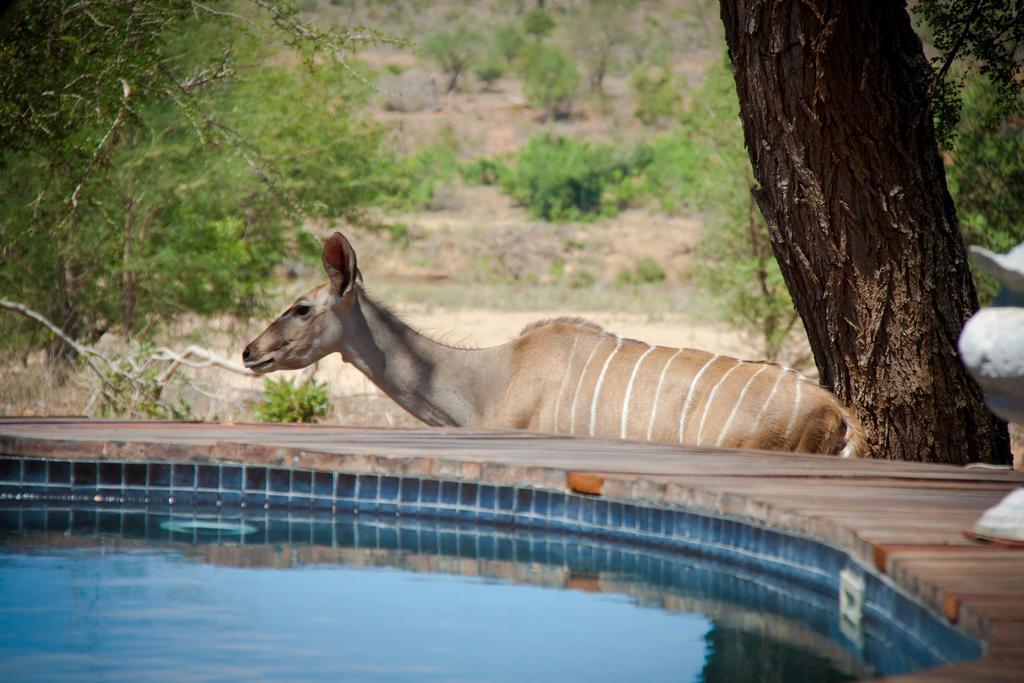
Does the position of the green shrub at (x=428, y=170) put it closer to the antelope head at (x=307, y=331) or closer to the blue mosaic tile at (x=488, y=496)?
the antelope head at (x=307, y=331)

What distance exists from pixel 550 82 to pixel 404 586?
4274 cm

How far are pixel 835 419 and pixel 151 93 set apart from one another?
5467 millimetres

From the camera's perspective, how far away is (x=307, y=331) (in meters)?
8.55

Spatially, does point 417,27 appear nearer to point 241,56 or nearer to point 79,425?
point 241,56

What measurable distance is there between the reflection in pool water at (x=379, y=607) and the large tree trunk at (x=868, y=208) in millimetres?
1877

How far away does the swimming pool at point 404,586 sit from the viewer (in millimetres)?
4156

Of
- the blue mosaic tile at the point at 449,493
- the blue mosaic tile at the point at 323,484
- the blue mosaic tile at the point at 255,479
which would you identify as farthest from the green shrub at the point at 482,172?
the blue mosaic tile at the point at 449,493

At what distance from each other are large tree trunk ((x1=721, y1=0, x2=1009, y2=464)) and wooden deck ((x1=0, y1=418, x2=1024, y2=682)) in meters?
0.86

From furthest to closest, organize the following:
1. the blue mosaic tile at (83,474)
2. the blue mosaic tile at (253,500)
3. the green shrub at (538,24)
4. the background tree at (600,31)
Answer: the green shrub at (538,24), the background tree at (600,31), the blue mosaic tile at (83,474), the blue mosaic tile at (253,500)

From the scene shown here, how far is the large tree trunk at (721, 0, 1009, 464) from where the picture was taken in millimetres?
6418

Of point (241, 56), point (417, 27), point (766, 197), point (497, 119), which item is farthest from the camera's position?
point (417, 27)

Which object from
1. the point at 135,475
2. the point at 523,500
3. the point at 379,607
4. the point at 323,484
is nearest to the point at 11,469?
the point at 135,475

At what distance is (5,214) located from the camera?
37.3ft

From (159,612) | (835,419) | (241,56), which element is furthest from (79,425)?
(241,56)
